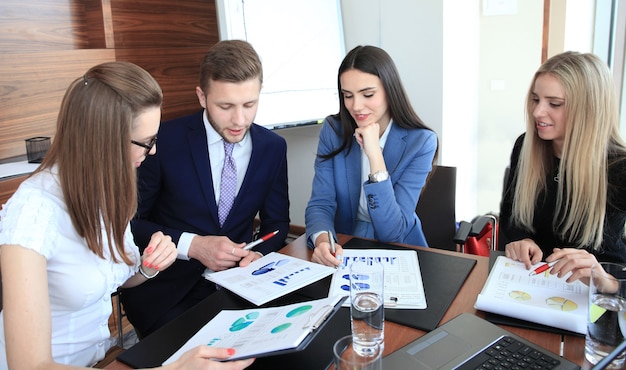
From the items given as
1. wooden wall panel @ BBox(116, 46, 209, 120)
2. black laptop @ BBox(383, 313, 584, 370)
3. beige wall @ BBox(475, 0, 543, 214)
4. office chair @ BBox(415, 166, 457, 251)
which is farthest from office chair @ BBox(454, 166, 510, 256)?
wooden wall panel @ BBox(116, 46, 209, 120)

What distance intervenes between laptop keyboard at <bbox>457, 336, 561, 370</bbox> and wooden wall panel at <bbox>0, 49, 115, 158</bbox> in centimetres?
219

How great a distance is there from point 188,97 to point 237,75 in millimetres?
1659

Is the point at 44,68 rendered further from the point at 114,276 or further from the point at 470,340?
the point at 470,340

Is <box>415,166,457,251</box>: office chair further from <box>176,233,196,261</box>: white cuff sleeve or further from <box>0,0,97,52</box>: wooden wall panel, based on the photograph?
<box>0,0,97,52</box>: wooden wall panel

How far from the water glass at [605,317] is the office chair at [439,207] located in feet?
4.02

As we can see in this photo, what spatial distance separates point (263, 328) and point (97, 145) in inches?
20.9

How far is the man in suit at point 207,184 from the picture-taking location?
5.27 ft

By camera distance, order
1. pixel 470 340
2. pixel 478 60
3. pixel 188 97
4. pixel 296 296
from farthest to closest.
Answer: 1. pixel 478 60
2. pixel 188 97
3. pixel 296 296
4. pixel 470 340

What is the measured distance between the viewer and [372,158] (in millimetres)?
1723

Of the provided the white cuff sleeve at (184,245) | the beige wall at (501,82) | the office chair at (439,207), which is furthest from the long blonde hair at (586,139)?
the beige wall at (501,82)

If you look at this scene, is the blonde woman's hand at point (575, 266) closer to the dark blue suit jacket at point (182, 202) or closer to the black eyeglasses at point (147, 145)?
the dark blue suit jacket at point (182, 202)

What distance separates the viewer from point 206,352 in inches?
34.7

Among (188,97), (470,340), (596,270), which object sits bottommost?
(470,340)

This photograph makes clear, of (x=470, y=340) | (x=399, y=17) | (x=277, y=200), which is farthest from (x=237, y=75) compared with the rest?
(x=399, y=17)
